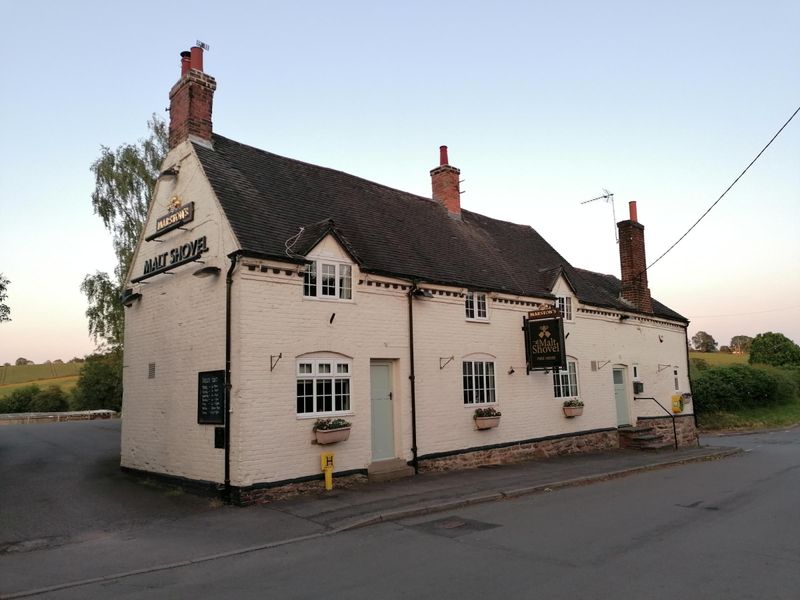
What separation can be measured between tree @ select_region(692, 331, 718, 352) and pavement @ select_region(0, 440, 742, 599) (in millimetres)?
104878

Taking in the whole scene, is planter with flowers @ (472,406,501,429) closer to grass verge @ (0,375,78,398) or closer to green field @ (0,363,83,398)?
grass verge @ (0,375,78,398)

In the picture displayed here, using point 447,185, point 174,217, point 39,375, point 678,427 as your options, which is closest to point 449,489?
point 174,217

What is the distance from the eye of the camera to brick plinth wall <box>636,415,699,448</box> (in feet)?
74.8

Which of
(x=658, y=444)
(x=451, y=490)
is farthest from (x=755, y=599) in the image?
(x=658, y=444)

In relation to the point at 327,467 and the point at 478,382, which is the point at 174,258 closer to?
the point at 327,467

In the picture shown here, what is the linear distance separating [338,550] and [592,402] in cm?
1449

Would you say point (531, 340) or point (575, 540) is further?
point (531, 340)

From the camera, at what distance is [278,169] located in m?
16.0

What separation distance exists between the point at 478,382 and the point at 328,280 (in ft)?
19.4

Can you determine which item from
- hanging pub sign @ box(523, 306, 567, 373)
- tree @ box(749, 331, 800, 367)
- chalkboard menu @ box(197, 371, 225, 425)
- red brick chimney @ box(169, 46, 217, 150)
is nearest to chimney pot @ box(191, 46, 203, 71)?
red brick chimney @ box(169, 46, 217, 150)

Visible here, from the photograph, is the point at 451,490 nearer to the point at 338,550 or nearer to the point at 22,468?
the point at 338,550

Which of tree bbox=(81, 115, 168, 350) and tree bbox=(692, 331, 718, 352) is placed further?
tree bbox=(692, 331, 718, 352)

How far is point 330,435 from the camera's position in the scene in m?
12.0

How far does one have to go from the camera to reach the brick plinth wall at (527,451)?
14.9 metres
